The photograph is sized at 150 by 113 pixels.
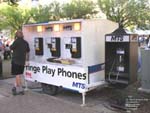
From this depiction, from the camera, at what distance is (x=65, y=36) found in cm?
810

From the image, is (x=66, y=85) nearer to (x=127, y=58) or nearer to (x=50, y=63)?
(x=50, y=63)

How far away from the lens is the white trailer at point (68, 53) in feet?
24.1

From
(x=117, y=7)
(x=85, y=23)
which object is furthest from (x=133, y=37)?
(x=117, y=7)

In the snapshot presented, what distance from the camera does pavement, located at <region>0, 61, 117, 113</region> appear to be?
687 cm

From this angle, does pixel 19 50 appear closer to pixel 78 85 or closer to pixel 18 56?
pixel 18 56

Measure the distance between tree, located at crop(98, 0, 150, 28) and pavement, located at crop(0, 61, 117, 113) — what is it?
58.7ft

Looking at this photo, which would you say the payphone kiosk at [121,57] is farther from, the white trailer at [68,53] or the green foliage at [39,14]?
the green foliage at [39,14]

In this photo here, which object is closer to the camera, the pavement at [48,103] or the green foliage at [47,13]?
the pavement at [48,103]

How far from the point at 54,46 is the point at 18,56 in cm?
105

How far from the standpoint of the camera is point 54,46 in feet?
27.5

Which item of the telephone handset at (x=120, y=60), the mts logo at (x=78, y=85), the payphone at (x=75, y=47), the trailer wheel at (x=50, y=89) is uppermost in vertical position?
the payphone at (x=75, y=47)

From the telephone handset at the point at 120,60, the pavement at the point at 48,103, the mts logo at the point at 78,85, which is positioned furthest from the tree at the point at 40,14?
the mts logo at the point at 78,85

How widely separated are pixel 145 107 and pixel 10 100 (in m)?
3.44

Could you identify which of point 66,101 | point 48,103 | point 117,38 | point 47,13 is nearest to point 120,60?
point 117,38
